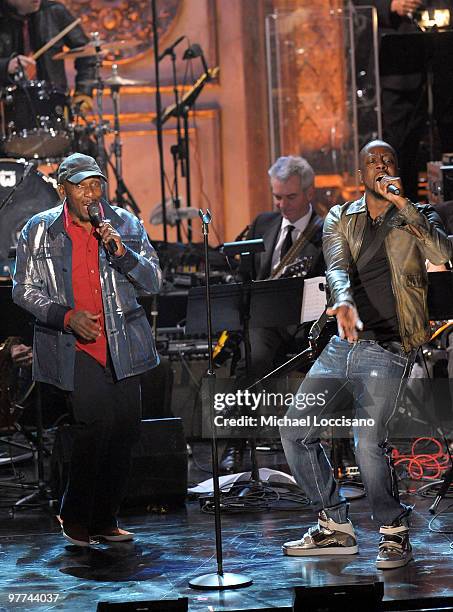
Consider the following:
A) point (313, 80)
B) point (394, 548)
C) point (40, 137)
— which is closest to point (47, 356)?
point (394, 548)

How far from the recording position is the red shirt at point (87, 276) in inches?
221

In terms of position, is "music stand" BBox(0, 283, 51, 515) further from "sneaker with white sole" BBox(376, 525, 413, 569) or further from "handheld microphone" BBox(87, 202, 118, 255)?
"sneaker with white sole" BBox(376, 525, 413, 569)

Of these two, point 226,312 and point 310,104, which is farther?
point 310,104

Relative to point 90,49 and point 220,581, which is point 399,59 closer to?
point 90,49

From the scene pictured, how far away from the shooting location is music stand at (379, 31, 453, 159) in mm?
9773

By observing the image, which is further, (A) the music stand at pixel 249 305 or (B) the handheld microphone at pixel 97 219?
(A) the music stand at pixel 249 305

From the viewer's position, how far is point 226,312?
22.0 ft

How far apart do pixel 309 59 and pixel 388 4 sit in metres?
1.05

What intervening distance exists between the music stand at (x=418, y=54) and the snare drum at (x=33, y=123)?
9.39 ft

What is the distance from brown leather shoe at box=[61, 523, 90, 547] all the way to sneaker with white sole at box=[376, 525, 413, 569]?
1.42 meters

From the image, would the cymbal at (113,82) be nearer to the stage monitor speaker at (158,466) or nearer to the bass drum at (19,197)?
the bass drum at (19,197)

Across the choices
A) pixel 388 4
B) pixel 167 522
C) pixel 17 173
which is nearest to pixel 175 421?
pixel 167 522

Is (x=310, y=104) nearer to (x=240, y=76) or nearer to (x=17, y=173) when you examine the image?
(x=240, y=76)

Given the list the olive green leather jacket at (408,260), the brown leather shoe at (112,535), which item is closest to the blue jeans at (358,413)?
the olive green leather jacket at (408,260)
